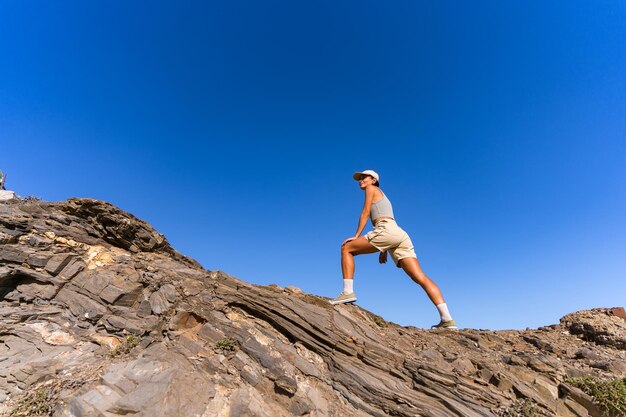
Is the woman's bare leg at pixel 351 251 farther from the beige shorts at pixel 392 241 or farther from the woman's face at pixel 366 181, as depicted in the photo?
the woman's face at pixel 366 181

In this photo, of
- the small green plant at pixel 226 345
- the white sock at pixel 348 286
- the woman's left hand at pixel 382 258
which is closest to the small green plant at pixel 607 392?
the woman's left hand at pixel 382 258

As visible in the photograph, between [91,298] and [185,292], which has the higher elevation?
[185,292]

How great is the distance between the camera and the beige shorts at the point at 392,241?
912 cm

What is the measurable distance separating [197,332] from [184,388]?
5.42 ft

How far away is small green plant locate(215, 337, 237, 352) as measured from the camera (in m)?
7.21

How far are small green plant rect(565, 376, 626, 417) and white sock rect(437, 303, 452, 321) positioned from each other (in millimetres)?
2794

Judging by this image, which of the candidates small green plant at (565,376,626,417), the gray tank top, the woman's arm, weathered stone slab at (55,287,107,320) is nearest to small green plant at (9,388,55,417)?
weathered stone slab at (55,287,107,320)

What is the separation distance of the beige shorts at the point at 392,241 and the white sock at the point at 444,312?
150cm

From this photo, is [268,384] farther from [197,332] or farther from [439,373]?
[439,373]

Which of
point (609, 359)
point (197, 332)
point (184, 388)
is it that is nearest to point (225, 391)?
point (184, 388)

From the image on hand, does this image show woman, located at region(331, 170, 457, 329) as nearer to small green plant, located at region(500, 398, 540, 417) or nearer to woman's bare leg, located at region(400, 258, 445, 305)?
woman's bare leg, located at region(400, 258, 445, 305)

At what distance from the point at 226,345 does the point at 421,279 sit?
17.3ft

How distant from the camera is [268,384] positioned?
6621mm

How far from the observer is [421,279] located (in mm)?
8891
